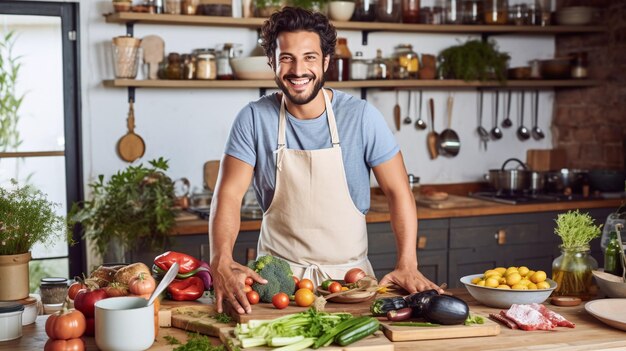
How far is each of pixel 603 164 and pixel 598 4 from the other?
118cm

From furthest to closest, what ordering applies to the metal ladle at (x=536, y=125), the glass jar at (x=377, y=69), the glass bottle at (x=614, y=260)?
the metal ladle at (x=536, y=125) < the glass jar at (x=377, y=69) < the glass bottle at (x=614, y=260)

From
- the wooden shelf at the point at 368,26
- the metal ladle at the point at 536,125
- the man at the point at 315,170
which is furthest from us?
the metal ladle at the point at 536,125

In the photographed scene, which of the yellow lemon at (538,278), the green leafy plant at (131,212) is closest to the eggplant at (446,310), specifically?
the yellow lemon at (538,278)

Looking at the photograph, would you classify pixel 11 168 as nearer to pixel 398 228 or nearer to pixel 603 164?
pixel 398 228

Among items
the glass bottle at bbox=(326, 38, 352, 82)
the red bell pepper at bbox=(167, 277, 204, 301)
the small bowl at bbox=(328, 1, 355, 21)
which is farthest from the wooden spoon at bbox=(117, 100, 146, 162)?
the red bell pepper at bbox=(167, 277, 204, 301)

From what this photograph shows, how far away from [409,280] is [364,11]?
305cm

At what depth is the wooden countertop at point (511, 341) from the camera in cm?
237

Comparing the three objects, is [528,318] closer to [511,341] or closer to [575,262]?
[511,341]

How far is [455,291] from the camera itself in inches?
119

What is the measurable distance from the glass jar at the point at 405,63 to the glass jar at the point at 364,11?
377 mm

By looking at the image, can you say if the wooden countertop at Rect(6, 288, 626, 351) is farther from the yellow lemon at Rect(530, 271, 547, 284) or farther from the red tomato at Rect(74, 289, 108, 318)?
the yellow lemon at Rect(530, 271, 547, 284)

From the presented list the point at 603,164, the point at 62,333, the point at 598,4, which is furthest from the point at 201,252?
the point at 598,4

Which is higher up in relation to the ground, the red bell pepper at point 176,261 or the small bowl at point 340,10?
the small bowl at point 340,10

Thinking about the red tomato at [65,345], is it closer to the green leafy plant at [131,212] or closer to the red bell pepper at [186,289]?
the red bell pepper at [186,289]
